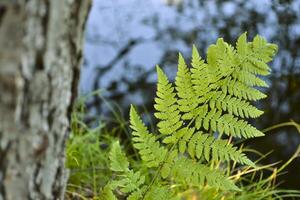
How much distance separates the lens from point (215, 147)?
1471 millimetres

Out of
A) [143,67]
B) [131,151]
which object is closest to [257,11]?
[143,67]

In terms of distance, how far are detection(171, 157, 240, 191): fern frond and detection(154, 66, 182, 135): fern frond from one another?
0.09 meters

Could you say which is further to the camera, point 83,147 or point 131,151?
point 131,151

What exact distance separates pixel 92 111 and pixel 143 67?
685 millimetres

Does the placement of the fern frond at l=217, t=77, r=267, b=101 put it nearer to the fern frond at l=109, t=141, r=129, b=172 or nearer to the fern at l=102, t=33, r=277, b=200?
the fern at l=102, t=33, r=277, b=200

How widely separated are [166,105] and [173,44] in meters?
2.99

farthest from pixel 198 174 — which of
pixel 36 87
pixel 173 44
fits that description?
pixel 173 44

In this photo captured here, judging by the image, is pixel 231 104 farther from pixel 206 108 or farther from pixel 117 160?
pixel 117 160

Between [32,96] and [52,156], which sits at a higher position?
[32,96]

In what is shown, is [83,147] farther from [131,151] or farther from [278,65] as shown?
[278,65]

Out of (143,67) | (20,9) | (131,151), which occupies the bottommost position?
(131,151)

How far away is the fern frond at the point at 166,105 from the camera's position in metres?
1.47

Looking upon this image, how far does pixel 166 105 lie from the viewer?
1487mm

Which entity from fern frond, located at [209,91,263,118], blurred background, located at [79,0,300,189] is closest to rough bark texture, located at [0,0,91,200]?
fern frond, located at [209,91,263,118]
